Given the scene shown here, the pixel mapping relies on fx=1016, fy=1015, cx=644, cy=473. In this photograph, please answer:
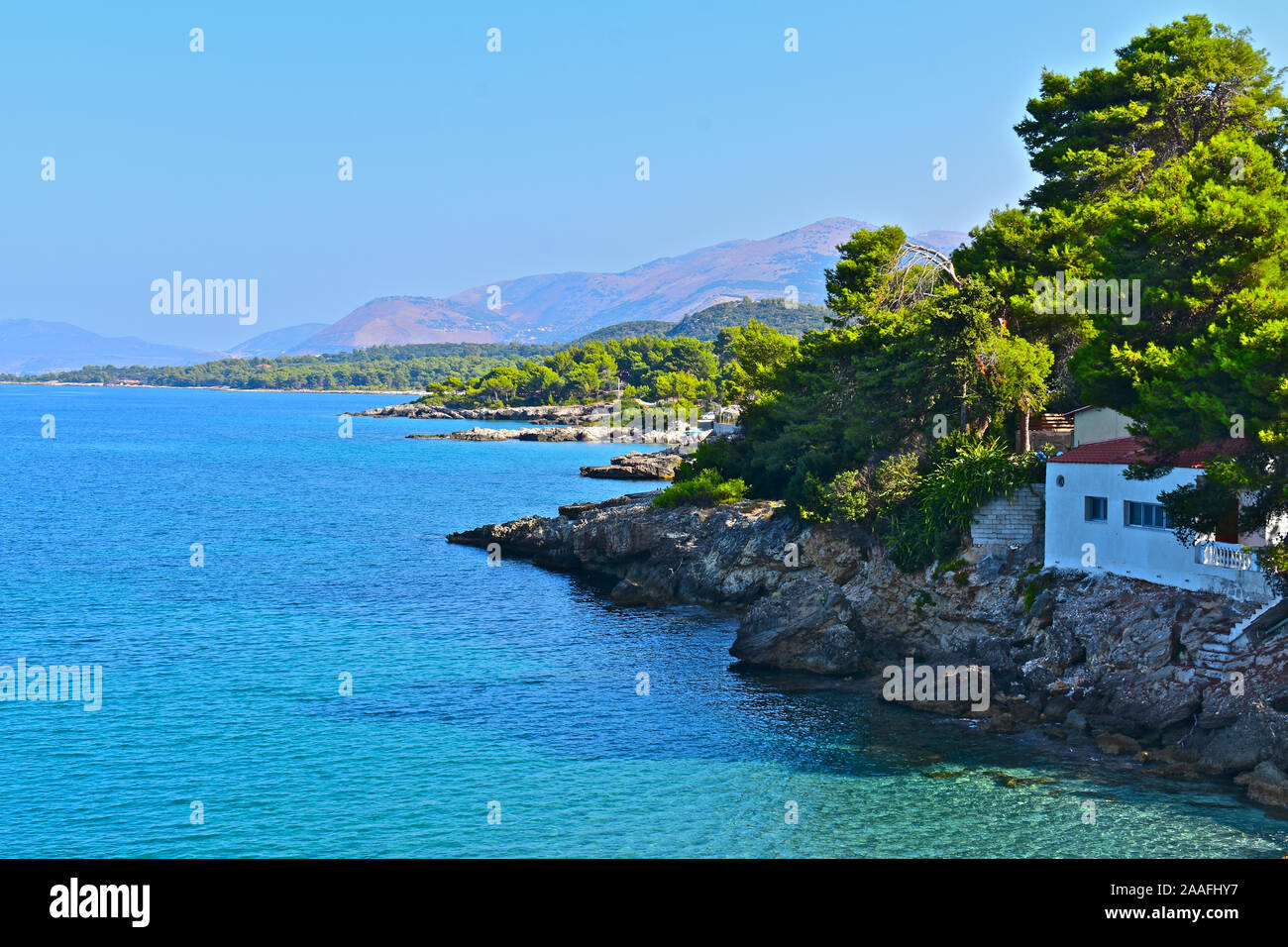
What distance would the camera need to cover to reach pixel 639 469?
10669cm

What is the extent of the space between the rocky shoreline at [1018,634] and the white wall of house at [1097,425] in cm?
548

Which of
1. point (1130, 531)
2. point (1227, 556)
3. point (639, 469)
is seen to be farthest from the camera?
point (639, 469)

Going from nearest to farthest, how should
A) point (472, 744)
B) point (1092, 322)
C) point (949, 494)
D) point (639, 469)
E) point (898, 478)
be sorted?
point (472, 744) → point (1092, 322) → point (949, 494) → point (898, 478) → point (639, 469)

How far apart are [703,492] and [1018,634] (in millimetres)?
28348

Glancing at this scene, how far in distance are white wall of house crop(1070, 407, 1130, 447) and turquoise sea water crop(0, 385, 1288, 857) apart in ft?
45.6

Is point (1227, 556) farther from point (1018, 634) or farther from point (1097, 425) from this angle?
point (1097, 425)

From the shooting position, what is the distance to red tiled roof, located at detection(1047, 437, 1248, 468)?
29203 mm

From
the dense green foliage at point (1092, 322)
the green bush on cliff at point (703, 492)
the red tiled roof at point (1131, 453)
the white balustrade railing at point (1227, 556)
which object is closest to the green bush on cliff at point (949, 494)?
the dense green foliage at point (1092, 322)

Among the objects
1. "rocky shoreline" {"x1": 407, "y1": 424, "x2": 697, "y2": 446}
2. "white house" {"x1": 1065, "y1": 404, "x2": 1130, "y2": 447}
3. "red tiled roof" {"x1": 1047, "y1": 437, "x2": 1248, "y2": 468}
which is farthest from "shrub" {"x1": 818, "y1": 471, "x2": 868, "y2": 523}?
"rocky shoreline" {"x1": 407, "y1": 424, "x2": 697, "y2": 446}

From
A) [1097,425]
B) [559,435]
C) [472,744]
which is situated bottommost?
[472,744]

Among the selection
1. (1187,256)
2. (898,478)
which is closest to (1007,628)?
(898,478)

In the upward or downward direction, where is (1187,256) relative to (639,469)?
upward

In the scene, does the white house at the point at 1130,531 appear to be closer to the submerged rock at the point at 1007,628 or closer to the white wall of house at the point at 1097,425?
the submerged rock at the point at 1007,628
